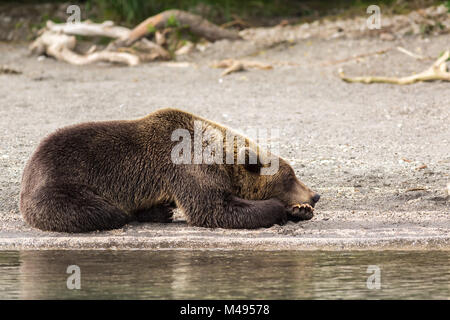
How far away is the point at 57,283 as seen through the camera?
602 cm

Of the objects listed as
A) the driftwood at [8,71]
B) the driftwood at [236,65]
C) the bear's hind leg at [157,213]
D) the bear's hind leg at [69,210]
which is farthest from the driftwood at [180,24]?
the bear's hind leg at [69,210]

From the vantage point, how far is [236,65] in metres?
14.6

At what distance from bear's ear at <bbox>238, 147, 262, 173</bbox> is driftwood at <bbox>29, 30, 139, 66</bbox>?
27.8 feet

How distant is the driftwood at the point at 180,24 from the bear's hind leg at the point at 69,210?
9003mm

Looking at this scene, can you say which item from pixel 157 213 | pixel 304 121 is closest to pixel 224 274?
pixel 157 213

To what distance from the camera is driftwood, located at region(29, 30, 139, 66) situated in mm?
15727

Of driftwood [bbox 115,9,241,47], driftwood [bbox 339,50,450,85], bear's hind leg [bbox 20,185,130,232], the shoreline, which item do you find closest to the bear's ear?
the shoreline

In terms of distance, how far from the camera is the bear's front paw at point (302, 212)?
7.52 metres

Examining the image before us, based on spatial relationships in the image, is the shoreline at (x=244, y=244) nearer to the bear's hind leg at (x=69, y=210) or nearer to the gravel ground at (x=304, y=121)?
the gravel ground at (x=304, y=121)

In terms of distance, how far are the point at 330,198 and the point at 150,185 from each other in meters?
1.95

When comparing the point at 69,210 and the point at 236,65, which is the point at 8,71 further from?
the point at 69,210

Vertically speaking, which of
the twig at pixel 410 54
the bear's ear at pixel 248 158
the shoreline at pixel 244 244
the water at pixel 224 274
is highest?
the twig at pixel 410 54

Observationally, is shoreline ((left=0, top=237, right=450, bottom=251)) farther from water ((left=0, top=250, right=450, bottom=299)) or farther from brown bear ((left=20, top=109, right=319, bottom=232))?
brown bear ((left=20, top=109, right=319, bottom=232))

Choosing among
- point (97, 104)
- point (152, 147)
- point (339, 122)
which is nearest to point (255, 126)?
point (339, 122)
